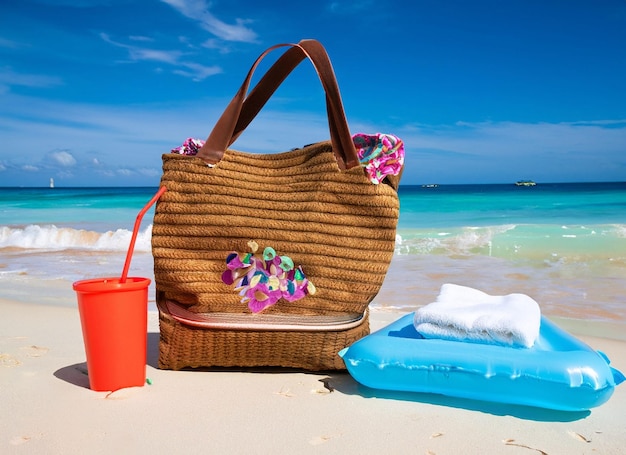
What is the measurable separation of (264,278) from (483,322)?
2.54 ft

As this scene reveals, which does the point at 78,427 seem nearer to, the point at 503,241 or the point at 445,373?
the point at 445,373

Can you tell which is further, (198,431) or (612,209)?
(612,209)

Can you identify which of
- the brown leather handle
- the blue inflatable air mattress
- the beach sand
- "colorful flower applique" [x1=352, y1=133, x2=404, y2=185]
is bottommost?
the beach sand

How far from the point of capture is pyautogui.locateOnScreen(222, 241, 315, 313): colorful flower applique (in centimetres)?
214

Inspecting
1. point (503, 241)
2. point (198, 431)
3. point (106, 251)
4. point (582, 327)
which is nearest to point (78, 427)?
point (198, 431)

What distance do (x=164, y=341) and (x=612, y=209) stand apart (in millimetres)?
15363

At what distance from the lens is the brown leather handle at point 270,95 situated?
209 cm

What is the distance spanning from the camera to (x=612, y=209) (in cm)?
1516

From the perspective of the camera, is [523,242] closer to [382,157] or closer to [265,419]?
[382,157]

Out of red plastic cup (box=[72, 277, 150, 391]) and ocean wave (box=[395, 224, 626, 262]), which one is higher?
red plastic cup (box=[72, 277, 150, 391])

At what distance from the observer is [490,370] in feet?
5.85

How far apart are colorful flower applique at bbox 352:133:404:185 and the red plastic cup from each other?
33.6 inches

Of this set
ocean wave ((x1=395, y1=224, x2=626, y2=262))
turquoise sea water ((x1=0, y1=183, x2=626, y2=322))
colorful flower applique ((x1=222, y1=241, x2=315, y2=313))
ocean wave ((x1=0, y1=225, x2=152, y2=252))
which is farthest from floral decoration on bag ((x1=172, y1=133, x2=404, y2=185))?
ocean wave ((x1=0, y1=225, x2=152, y2=252))

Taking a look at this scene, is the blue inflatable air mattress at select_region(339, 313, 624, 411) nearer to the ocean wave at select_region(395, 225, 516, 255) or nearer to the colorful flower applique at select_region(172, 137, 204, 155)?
the colorful flower applique at select_region(172, 137, 204, 155)
